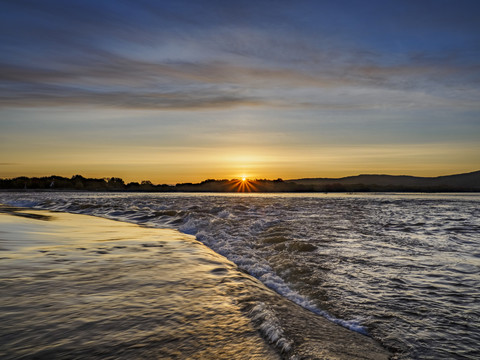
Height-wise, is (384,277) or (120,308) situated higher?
(120,308)

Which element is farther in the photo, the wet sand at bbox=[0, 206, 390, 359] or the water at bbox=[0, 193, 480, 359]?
the water at bbox=[0, 193, 480, 359]

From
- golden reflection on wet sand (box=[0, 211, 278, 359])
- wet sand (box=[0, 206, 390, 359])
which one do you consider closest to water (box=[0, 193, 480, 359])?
wet sand (box=[0, 206, 390, 359])

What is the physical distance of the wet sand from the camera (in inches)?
122

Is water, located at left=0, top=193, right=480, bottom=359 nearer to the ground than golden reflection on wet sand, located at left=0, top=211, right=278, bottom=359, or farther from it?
nearer to the ground

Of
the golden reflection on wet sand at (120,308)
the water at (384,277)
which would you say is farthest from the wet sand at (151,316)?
the water at (384,277)

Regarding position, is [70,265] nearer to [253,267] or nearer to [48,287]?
[48,287]

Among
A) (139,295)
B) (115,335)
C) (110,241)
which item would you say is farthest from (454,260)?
(110,241)

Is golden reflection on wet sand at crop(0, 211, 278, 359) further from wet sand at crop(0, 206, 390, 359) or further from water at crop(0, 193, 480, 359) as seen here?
water at crop(0, 193, 480, 359)

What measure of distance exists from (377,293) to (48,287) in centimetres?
503

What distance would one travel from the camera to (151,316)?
3846mm

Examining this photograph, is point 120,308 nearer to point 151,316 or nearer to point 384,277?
point 151,316

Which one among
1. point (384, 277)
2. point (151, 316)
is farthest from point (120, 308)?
point (384, 277)

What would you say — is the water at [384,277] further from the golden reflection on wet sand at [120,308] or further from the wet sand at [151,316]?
the golden reflection on wet sand at [120,308]

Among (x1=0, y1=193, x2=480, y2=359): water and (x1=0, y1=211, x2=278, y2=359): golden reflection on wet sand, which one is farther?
(x1=0, y1=193, x2=480, y2=359): water
